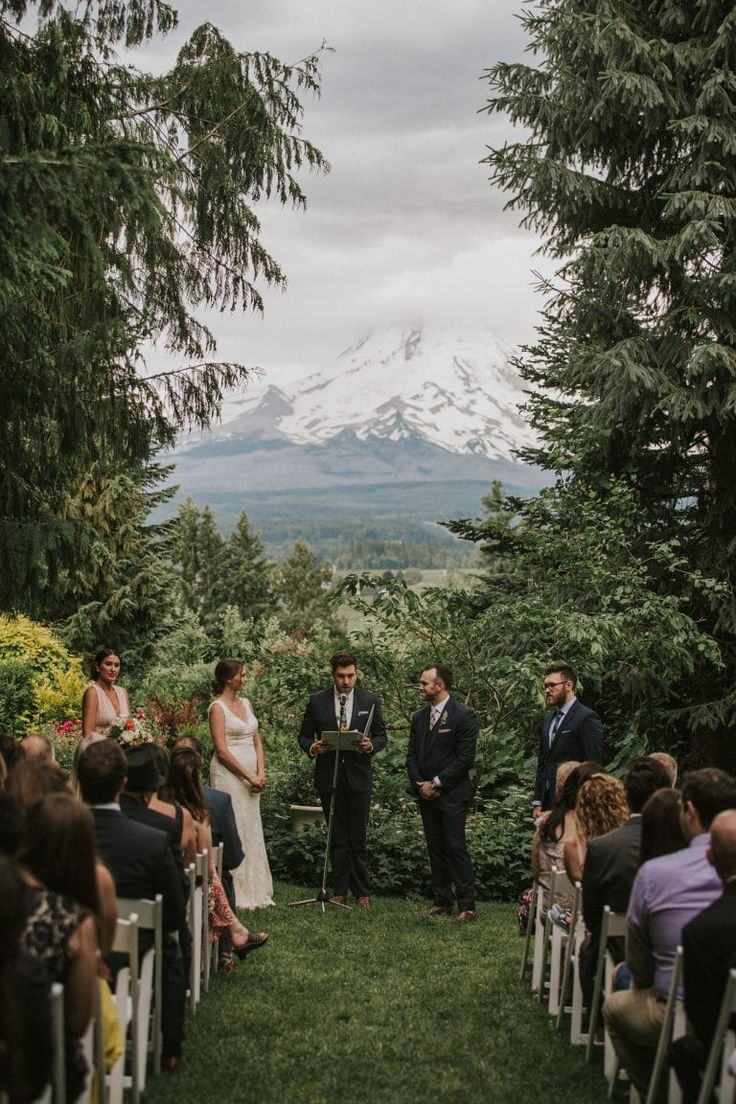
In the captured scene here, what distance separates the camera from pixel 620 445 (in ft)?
46.9

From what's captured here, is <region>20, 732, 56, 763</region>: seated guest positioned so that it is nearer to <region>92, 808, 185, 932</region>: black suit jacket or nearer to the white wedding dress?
<region>92, 808, 185, 932</region>: black suit jacket

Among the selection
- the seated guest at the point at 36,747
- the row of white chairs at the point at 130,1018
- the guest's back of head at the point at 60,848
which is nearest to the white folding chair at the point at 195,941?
the row of white chairs at the point at 130,1018

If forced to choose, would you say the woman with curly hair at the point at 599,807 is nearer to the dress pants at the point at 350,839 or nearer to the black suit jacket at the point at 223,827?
the black suit jacket at the point at 223,827

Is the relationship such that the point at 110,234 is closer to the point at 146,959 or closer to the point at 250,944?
the point at 250,944

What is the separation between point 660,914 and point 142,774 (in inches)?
92.1

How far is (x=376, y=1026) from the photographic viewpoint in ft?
19.5

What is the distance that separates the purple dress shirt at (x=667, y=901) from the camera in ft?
14.1

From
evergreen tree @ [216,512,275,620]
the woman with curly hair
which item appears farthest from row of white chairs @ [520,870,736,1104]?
evergreen tree @ [216,512,275,620]

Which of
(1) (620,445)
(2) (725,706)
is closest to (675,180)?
(1) (620,445)

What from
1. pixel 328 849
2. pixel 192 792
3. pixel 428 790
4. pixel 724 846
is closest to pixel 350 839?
pixel 328 849

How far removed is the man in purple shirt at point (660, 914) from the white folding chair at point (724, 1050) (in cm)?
47

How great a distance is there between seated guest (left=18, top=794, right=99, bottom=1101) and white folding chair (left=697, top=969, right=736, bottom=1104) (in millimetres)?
1952

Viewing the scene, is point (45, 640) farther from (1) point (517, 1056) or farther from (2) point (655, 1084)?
(2) point (655, 1084)

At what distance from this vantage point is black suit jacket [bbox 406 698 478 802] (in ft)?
27.7
